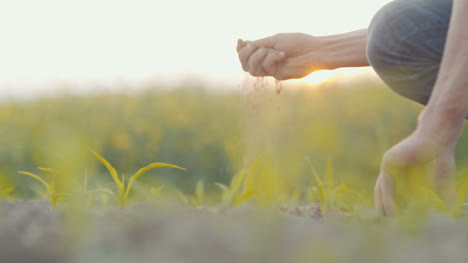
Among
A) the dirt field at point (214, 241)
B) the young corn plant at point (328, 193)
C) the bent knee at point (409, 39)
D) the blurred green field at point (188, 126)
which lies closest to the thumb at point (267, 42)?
the bent knee at point (409, 39)

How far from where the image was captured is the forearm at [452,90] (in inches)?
44.4

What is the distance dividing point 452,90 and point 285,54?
1.09 m

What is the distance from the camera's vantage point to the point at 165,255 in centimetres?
64

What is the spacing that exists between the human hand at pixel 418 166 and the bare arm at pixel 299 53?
87 centimetres

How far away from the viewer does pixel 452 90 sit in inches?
44.6

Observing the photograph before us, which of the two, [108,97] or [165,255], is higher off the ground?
[165,255]

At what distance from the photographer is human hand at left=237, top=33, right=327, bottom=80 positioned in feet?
6.95

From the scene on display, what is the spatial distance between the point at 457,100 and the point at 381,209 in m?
0.38

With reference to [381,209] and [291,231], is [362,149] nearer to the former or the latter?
[381,209]

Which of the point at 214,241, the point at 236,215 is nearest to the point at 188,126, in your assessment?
the point at 236,215

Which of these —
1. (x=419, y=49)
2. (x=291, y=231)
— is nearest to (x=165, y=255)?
(x=291, y=231)

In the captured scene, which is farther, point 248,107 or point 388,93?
point 388,93

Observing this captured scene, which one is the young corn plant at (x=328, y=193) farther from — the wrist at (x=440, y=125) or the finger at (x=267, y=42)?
the finger at (x=267, y=42)

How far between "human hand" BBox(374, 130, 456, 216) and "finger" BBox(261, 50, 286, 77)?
87cm
